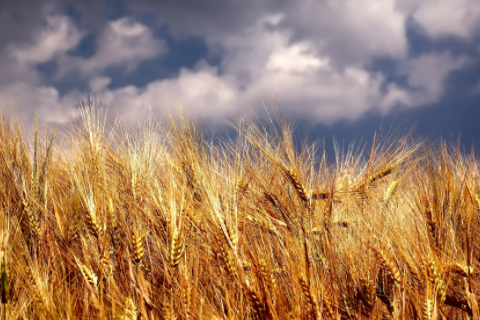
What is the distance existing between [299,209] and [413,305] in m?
0.70

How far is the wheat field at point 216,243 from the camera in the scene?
1.56m

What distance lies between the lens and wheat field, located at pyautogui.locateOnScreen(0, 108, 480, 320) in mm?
1557

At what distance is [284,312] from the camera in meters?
1.52

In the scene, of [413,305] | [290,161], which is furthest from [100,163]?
[413,305]

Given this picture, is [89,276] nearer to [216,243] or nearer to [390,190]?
[216,243]

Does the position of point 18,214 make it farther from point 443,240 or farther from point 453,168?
point 453,168

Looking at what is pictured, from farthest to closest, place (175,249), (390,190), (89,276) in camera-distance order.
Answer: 1. (390,190)
2. (89,276)
3. (175,249)

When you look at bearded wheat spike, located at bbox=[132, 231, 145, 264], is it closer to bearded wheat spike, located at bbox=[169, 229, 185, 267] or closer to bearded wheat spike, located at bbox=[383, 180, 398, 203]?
bearded wheat spike, located at bbox=[169, 229, 185, 267]

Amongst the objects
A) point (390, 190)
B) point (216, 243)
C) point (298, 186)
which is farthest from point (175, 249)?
point (390, 190)

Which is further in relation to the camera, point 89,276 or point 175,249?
point 89,276

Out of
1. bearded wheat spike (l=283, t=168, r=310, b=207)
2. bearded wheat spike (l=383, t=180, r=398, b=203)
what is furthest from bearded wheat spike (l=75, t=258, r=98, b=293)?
bearded wheat spike (l=383, t=180, r=398, b=203)

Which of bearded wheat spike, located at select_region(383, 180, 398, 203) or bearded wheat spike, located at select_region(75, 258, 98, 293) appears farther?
bearded wheat spike, located at select_region(383, 180, 398, 203)

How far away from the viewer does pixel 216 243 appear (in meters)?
1.64

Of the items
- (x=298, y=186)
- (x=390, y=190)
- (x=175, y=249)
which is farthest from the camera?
(x=390, y=190)
